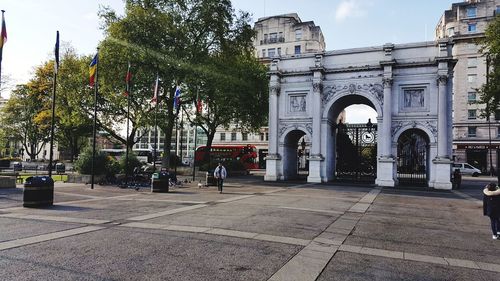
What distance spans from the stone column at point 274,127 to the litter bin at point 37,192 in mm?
21998

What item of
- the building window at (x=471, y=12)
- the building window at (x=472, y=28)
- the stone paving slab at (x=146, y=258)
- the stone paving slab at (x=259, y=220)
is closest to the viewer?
the stone paving slab at (x=146, y=258)

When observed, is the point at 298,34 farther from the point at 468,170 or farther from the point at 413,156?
the point at 413,156

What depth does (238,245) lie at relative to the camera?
7395mm

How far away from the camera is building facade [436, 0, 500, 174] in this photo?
53656mm

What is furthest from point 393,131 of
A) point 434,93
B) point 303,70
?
point 303,70

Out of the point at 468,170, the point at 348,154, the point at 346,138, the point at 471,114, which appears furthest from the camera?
the point at 471,114

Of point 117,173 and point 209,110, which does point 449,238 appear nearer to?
point 117,173

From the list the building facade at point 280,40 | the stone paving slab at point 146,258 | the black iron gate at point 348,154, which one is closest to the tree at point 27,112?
the building facade at point 280,40

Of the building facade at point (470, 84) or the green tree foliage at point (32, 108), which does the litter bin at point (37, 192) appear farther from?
the building facade at point (470, 84)

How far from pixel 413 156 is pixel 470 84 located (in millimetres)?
33571

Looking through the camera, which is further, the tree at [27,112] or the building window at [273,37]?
the building window at [273,37]

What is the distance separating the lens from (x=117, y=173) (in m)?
27.3

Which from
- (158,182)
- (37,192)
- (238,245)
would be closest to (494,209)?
(238,245)

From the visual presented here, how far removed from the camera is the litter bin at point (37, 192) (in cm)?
1266
